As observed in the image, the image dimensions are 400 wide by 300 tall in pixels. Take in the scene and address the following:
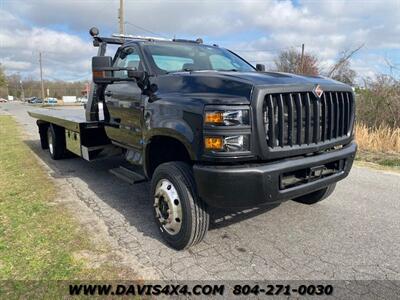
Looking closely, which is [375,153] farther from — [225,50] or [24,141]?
[24,141]

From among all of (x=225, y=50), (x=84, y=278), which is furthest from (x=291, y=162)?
(x=225, y=50)

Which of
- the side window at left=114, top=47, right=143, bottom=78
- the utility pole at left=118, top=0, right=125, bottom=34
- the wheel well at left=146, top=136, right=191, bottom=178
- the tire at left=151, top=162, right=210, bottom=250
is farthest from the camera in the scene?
the utility pole at left=118, top=0, right=125, bottom=34

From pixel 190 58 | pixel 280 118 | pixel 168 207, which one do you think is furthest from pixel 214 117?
pixel 190 58

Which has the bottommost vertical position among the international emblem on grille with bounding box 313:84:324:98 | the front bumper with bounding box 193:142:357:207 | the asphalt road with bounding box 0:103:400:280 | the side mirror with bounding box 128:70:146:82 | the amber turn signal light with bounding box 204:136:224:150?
the asphalt road with bounding box 0:103:400:280

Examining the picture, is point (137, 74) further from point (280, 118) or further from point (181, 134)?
point (280, 118)

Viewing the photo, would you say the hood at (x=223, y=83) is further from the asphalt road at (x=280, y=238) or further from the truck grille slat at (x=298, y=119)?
the asphalt road at (x=280, y=238)

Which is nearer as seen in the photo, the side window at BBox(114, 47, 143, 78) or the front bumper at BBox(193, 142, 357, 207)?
the front bumper at BBox(193, 142, 357, 207)

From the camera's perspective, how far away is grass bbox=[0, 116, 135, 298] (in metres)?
3.20

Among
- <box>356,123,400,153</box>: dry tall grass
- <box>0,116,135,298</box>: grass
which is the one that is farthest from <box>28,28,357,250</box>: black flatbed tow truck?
<box>356,123,400,153</box>: dry tall grass

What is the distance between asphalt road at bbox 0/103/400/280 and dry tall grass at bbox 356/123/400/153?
4.22m

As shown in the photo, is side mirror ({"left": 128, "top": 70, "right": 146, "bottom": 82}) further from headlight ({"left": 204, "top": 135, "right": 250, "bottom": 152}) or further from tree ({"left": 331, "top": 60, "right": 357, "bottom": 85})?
tree ({"left": 331, "top": 60, "right": 357, "bottom": 85})

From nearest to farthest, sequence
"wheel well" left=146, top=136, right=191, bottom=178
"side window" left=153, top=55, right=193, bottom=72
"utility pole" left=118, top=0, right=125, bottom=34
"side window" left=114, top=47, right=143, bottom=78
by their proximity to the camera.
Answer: "wheel well" left=146, top=136, right=191, bottom=178, "side window" left=153, top=55, right=193, bottom=72, "side window" left=114, top=47, right=143, bottom=78, "utility pole" left=118, top=0, right=125, bottom=34

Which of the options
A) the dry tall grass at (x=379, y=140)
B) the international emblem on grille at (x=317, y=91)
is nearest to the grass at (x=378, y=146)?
the dry tall grass at (x=379, y=140)

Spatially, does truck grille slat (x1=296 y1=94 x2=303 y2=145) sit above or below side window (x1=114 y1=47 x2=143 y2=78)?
below
